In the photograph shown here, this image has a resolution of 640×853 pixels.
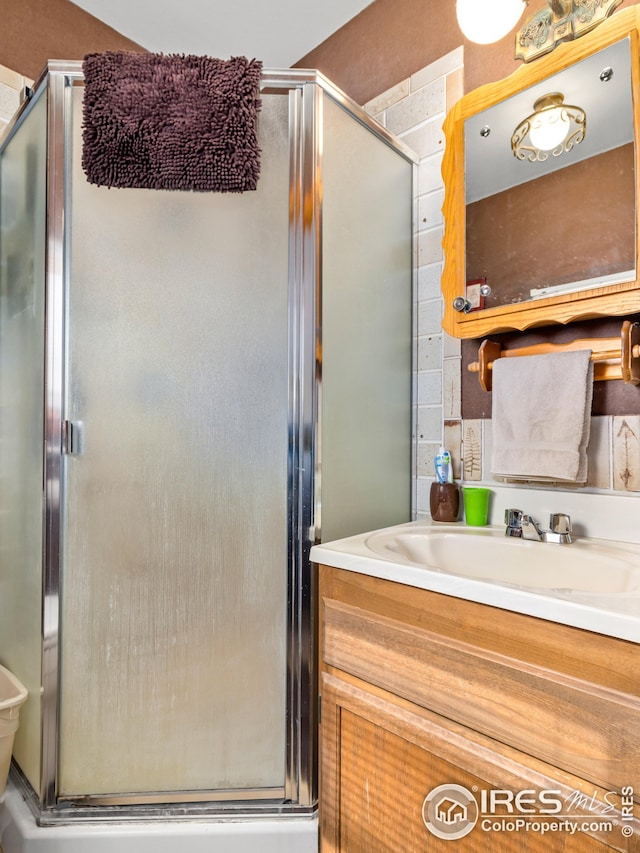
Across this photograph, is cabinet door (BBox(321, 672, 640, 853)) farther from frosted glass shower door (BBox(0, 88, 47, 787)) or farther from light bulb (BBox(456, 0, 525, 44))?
light bulb (BBox(456, 0, 525, 44))

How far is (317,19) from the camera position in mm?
1785

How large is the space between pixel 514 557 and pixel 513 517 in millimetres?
→ 100

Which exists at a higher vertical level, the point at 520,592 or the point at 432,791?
the point at 520,592

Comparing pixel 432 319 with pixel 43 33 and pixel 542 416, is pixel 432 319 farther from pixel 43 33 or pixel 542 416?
pixel 43 33

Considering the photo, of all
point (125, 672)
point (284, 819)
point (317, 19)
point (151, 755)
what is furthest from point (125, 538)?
point (317, 19)

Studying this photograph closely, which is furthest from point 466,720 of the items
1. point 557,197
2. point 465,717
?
point 557,197

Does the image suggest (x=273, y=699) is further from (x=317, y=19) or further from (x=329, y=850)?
(x=317, y=19)

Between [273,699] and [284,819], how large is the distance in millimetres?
277

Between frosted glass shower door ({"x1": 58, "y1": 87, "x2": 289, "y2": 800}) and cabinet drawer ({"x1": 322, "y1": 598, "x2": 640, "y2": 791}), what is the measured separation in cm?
30

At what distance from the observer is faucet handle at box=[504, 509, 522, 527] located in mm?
1182

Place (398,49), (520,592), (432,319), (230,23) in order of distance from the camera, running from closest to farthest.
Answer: (520,592) → (432,319) → (398,49) → (230,23)

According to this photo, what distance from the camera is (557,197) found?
47.3 inches

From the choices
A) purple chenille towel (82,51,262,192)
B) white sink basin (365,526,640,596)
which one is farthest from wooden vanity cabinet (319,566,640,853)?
purple chenille towel (82,51,262,192)

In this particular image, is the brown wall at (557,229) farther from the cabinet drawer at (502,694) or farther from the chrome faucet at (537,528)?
the cabinet drawer at (502,694)
